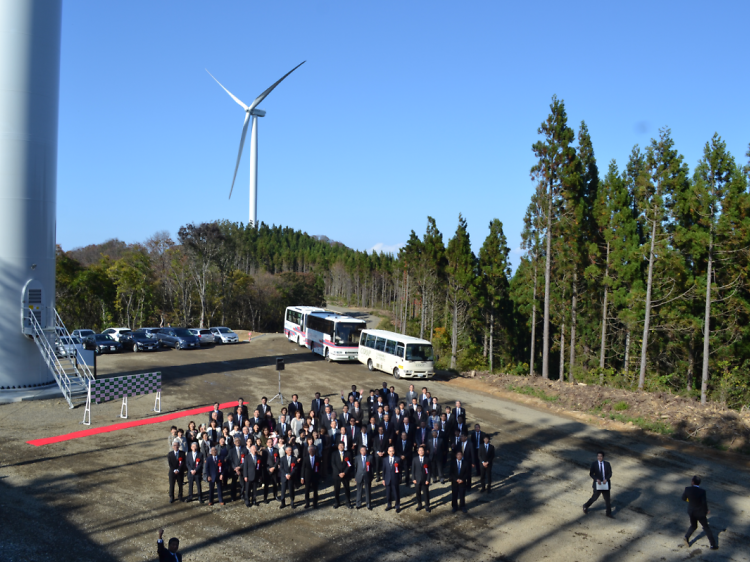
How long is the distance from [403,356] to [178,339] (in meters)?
17.9

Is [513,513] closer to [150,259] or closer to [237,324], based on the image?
[150,259]

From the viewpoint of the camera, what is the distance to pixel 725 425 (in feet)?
58.3

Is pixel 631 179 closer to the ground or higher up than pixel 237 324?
higher up

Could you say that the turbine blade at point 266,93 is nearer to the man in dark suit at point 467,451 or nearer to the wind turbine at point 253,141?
the wind turbine at point 253,141

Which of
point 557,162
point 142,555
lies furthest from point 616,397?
point 142,555

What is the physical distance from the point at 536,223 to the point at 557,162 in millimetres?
3826

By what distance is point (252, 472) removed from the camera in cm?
1163

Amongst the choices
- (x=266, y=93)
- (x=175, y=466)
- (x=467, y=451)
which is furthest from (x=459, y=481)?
(x=266, y=93)

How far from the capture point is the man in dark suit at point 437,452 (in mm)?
13680

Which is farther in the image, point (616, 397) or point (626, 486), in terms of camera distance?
point (616, 397)

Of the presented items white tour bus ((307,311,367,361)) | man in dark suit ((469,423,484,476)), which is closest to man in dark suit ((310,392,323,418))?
man in dark suit ((469,423,484,476))

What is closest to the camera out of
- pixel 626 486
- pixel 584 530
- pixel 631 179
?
pixel 584 530

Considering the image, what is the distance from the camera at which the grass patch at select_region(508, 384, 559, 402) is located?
23.6 meters

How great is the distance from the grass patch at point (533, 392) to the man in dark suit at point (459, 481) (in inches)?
496
